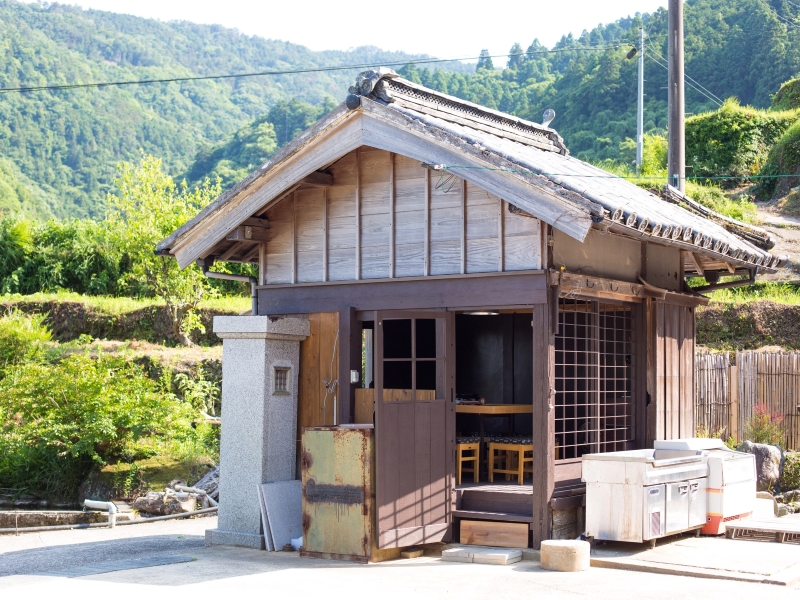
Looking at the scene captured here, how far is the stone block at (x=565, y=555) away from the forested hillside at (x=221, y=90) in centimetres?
2229

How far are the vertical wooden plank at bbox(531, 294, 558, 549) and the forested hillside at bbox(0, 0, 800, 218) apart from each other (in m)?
21.0

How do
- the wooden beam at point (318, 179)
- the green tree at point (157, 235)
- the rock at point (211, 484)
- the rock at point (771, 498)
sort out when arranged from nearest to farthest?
the wooden beam at point (318, 179) → the rock at point (771, 498) → the rock at point (211, 484) → the green tree at point (157, 235)

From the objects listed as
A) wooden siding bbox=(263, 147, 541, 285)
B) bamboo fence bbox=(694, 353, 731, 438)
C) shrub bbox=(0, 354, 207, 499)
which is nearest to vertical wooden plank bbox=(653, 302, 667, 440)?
wooden siding bbox=(263, 147, 541, 285)

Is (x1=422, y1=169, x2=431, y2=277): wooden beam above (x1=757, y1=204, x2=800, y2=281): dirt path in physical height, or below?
below

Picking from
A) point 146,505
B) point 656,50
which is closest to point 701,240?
point 146,505

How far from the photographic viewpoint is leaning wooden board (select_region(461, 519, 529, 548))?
391 inches

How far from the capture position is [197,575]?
905 centimetres

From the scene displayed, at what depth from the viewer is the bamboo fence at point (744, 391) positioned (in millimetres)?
16297

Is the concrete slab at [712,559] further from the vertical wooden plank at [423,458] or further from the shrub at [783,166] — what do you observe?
the shrub at [783,166]

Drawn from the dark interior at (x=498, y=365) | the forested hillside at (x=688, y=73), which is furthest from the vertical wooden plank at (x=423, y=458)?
the forested hillside at (x=688, y=73)

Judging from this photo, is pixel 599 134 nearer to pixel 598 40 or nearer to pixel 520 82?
pixel 520 82

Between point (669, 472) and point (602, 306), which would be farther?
point (602, 306)

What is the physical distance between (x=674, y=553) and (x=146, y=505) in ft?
27.1

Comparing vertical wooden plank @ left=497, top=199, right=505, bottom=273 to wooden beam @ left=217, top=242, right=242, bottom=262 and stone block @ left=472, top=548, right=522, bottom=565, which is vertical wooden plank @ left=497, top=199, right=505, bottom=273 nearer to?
stone block @ left=472, top=548, right=522, bottom=565
